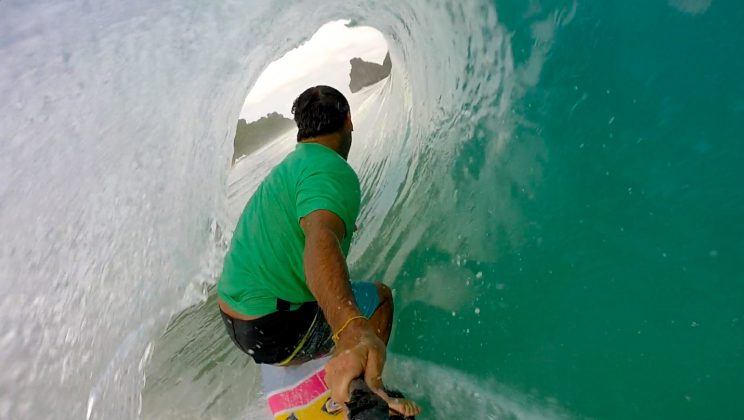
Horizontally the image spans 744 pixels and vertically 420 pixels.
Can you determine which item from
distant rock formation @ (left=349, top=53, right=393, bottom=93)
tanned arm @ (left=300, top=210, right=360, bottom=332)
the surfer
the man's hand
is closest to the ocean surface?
the surfer

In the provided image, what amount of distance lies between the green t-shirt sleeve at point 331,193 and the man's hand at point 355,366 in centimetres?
49

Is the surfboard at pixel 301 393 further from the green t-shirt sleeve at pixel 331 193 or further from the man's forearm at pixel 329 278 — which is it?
the man's forearm at pixel 329 278

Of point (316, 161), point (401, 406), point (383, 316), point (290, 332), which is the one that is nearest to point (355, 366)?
point (401, 406)

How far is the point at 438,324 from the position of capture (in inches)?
110

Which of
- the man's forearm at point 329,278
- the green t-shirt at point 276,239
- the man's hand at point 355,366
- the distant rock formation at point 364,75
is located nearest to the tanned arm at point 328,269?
the man's forearm at point 329,278

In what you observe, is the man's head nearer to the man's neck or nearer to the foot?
the man's neck

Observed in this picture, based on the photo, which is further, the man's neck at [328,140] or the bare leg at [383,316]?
the bare leg at [383,316]

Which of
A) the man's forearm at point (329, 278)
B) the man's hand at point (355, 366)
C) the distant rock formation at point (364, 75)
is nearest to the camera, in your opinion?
the man's hand at point (355, 366)

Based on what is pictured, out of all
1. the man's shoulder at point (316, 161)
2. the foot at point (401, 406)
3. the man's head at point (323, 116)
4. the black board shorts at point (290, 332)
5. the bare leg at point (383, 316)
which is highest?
the man's head at point (323, 116)

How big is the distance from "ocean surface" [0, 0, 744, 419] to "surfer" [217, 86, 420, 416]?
1.98 feet

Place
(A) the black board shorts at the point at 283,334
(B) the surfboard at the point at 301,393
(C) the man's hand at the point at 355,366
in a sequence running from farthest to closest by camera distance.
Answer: (B) the surfboard at the point at 301,393
(A) the black board shorts at the point at 283,334
(C) the man's hand at the point at 355,366

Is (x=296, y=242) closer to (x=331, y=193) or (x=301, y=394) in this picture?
(x=331, y=193)

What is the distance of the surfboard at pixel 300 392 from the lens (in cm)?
223

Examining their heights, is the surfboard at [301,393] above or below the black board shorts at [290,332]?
below
